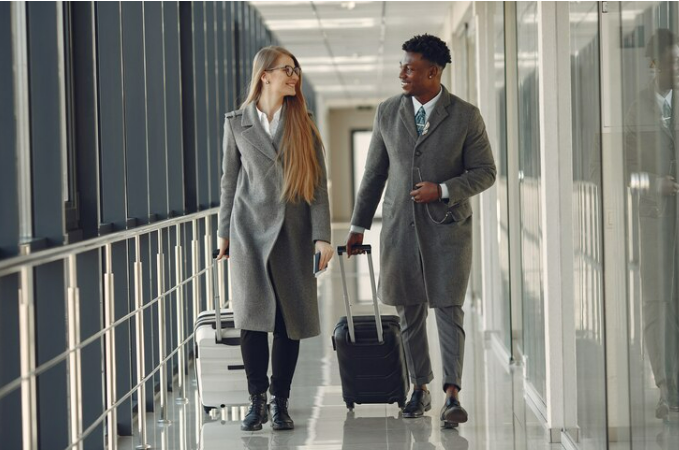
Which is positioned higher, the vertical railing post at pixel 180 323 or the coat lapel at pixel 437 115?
the coat lapel at pixel 437 115

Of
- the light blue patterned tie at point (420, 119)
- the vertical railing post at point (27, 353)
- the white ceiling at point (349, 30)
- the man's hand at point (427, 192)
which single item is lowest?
the vertical railing post at point (27, 353)

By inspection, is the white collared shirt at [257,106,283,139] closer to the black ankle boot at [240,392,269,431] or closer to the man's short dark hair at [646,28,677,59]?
the black ankle boot at [240,392,269,431]

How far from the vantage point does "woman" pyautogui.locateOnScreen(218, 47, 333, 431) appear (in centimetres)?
Result: 420

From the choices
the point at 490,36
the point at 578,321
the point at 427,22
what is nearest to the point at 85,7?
the point at 578,321

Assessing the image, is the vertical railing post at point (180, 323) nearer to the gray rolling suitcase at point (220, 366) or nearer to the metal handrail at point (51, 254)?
the gray rolling suitcase at point (220, 366)

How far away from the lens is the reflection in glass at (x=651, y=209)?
108 inches

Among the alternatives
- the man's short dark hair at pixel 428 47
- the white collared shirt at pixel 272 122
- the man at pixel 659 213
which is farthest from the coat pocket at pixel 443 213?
the man at pixel 659 213

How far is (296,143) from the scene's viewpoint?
13.8 ft

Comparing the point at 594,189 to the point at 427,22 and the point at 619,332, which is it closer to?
the point at 619,332

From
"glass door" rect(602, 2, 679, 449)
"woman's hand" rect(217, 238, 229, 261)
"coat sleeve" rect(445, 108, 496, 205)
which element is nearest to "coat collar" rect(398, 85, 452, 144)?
"coat sleeve" rect(445, 108, 496, 205)

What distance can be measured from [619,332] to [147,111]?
308 cm

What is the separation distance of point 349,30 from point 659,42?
9199 millimetres

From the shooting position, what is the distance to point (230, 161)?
4.33 metres

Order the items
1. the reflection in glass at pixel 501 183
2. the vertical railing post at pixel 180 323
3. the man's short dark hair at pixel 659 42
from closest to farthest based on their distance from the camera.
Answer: the man's short dark hair at pixel 659 42 → the vertical railing post at pixel 180 323 → the reflection in glass at pixel 501 183
